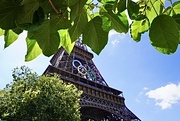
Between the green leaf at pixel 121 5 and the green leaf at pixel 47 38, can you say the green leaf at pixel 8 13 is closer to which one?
the green leaf at pixel 47 38

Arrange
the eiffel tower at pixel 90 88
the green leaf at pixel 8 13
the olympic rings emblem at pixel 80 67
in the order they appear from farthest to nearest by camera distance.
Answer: the olympic rings emblem at pixel 80 67, the eiffel tower at pixel 90 88, the green leaf at pixel 8 13

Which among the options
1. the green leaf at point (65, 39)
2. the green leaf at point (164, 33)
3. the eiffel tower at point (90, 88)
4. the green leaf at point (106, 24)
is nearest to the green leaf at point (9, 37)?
the green leaf at point (65, 39)

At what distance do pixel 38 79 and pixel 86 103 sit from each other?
21.0ft

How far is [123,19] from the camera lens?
70 centimetres

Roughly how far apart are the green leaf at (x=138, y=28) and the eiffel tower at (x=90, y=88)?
2036 centimetres

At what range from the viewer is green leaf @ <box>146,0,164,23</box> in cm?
69

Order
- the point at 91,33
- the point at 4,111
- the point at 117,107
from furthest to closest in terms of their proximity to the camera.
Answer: the point at 117,107 → the point at 4,111 → the point at 91,33

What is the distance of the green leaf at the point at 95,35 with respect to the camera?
25.9 inches

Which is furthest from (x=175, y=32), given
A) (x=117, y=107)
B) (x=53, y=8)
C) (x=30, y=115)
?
(x=117, y=107)

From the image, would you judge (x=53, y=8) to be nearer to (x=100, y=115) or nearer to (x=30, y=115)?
(x=30, y=115)

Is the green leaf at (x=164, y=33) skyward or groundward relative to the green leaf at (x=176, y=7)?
groundward

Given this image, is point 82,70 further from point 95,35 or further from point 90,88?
point 95,35

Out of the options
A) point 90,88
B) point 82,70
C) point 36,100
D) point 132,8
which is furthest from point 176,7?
point 82,70

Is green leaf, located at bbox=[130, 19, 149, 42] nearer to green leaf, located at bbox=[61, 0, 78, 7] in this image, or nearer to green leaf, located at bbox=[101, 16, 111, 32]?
green leaf, located at bbox=[101, 16, 111, 32]
